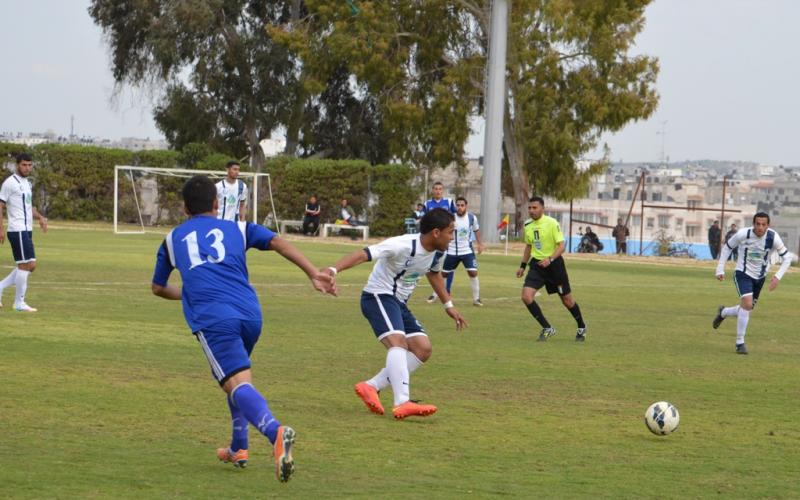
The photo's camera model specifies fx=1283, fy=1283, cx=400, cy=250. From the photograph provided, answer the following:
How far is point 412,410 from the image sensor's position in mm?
10219

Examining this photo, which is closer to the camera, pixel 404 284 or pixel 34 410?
pixel 34 410

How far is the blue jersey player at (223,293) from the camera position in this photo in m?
7.70

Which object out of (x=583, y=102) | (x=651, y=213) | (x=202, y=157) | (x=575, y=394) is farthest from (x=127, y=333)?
(x=651, y=213)

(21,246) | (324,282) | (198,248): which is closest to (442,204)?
(21,246)

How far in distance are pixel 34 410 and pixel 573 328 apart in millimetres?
10649

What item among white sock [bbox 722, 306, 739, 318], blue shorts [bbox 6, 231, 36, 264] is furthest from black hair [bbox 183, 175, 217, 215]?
white sock [bbox 722, 306, 739, 318]

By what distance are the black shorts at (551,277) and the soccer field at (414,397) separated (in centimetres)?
75

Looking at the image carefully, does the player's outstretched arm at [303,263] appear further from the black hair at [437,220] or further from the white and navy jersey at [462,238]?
the white and navy jersey at [462,238]

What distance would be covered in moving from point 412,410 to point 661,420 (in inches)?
76.5

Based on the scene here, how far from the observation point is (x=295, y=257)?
8156mm

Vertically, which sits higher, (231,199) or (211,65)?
(211,65)

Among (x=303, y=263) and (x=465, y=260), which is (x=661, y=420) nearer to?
(x=303, y=263)

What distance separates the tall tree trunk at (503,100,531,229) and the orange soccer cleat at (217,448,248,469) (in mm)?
46904

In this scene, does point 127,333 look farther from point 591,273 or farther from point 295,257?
point 591,273
